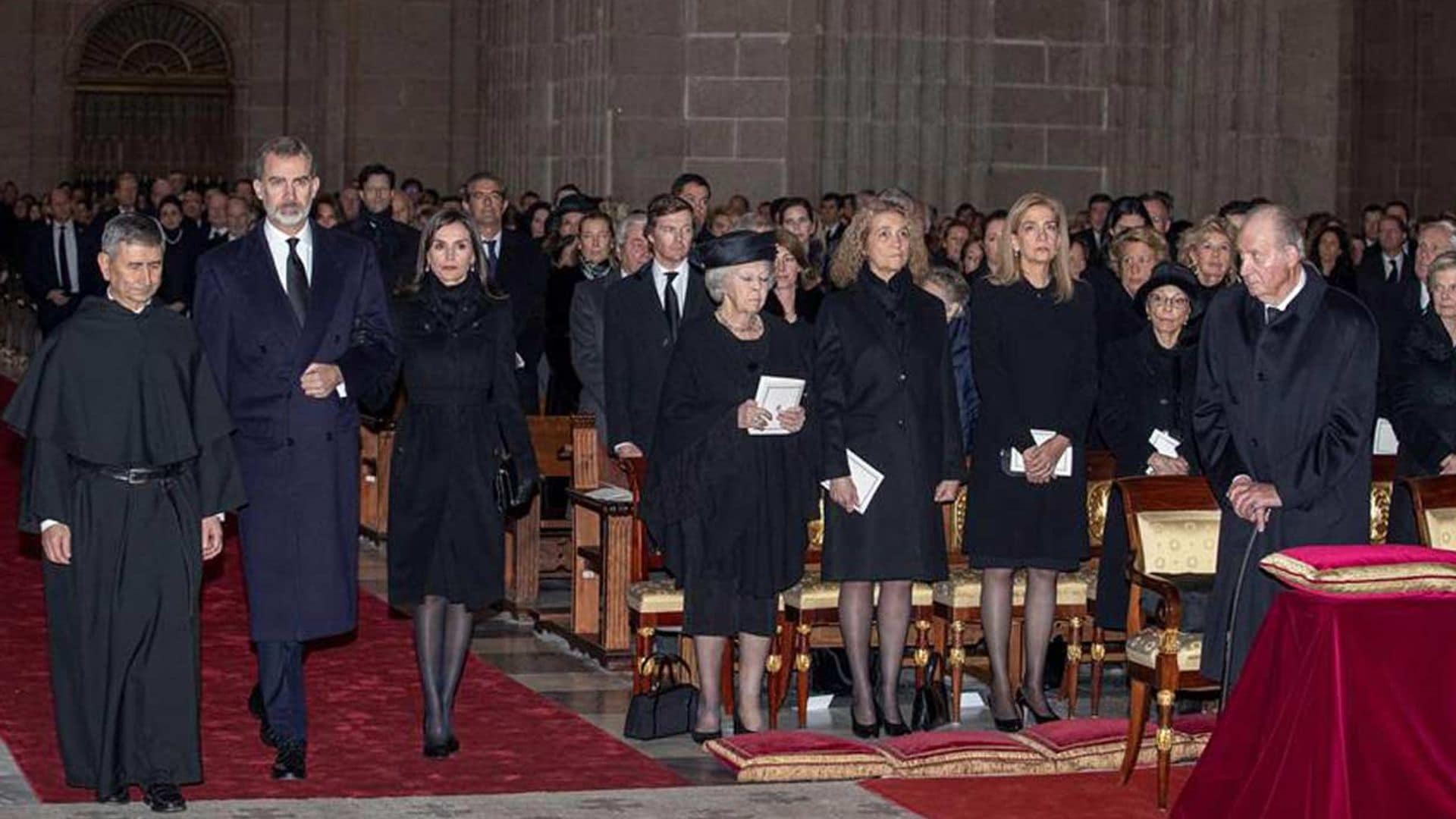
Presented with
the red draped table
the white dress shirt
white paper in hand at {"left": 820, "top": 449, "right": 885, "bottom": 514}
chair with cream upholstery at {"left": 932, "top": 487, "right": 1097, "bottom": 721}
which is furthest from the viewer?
the white dress shirt

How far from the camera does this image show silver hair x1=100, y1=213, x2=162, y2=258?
862 cm

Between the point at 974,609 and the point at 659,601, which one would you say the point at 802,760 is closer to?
the point at 659,601

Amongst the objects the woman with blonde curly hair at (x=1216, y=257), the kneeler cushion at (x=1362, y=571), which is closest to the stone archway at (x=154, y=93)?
the woman with blonde curly hair at (x=1216, y=257)

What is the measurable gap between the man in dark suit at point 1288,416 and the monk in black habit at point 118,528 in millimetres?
3153

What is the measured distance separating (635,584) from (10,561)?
180 inches

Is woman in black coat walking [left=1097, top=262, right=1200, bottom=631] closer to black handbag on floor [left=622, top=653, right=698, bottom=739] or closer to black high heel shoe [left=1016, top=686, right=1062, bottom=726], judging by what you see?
black high heel shoe [left=1016, top=686, right=1062, bottom=726]

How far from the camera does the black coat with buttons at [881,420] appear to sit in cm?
1006

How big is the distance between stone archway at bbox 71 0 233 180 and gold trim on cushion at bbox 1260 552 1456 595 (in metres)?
26.6

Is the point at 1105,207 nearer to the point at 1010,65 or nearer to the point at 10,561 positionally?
the point at 1010,65

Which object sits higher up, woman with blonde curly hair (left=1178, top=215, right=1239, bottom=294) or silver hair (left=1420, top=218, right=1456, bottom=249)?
silver hair (left=1420, top=218, right=1456, bottom=249)

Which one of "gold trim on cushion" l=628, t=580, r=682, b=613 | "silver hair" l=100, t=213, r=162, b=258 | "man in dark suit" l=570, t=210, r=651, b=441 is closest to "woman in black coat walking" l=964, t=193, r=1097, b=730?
"gold trim on cushion" l=628, t=580, r=682, b=613

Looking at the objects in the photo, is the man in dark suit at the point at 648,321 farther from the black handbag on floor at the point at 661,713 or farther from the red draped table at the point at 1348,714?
the red draped table at the point at 1348,714

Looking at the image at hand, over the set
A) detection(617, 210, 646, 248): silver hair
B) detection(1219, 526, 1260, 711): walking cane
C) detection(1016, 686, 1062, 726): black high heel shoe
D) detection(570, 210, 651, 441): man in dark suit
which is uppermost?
detection(617, 210, 646, 248): silver hair

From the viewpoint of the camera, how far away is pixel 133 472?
869 centimetres
